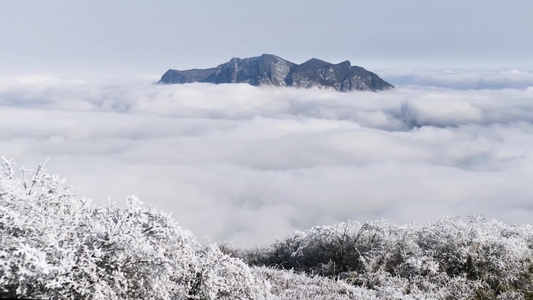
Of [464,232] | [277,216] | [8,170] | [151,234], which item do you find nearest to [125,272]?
[151,234]

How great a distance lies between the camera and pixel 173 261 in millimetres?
7250

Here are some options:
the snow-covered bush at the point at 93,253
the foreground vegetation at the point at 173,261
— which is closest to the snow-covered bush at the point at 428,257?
the foreground vegetation at the point at 173,261

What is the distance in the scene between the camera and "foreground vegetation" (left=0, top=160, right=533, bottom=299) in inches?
221

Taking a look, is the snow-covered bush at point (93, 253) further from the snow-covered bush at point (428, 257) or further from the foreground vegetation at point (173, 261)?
the snow-covered bush at point (428, 257)

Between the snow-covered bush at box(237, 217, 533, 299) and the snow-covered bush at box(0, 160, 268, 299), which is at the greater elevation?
the snow-covered bush at box(0, 160, 268, 299)

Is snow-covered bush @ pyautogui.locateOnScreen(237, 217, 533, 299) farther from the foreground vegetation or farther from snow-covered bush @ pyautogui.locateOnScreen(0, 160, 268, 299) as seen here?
snow-covered bush @ pyautogui.locateOnScreen(0, 160, 268, 299)

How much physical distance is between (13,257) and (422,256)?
11837 mm

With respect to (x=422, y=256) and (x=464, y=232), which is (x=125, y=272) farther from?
(x=464, y=232)

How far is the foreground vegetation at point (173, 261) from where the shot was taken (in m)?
5.61

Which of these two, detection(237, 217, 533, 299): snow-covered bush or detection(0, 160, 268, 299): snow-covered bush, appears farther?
detection(237, 217, 533, 299): snow-covered bush

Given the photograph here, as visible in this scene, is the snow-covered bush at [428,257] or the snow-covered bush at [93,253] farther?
the snow-covered bush at [428,257]

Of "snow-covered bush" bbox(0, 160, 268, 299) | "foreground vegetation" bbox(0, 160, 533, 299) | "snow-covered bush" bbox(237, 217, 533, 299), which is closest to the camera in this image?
"snow-covered bush" bbox(0, 160, 268, 299)

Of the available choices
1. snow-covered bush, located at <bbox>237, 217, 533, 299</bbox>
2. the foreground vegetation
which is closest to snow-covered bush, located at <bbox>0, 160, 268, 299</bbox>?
the foreground vegetation

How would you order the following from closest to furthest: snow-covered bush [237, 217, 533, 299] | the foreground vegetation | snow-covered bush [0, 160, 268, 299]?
snow-covered bush [0, 160, 268, 299] < the foreground vegetation < snow-covered bush [237, 217, 533, 299]
